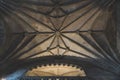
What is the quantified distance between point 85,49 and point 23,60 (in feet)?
14.2

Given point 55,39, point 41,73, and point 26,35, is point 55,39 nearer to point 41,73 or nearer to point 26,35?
point 26,35

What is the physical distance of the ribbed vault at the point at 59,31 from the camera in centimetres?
2355

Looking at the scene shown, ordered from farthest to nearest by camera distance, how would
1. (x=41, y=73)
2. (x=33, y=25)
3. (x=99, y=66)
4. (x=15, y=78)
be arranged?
1. (x=41, y=73)
2. (x=33, y=25)
3. (x=99, y=66)
4. (x=15, y=78)

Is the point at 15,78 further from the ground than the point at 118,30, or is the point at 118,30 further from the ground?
the point at 118,30

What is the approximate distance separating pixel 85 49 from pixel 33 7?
15.0 ft

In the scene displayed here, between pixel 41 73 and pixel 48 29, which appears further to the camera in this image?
pixel 41 73

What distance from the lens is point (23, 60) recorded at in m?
24.4

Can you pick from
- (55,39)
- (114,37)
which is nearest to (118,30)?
(114,37)

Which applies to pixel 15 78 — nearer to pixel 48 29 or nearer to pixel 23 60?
pixel 23 60

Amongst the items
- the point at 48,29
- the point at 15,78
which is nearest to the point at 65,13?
the point at 48,29

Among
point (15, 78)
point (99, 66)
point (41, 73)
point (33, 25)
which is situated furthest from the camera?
point (41, 73)

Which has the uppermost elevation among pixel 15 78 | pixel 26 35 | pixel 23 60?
pixel 26 35

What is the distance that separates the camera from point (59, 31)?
24953 mm

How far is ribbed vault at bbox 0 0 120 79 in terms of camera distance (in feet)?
77.3
